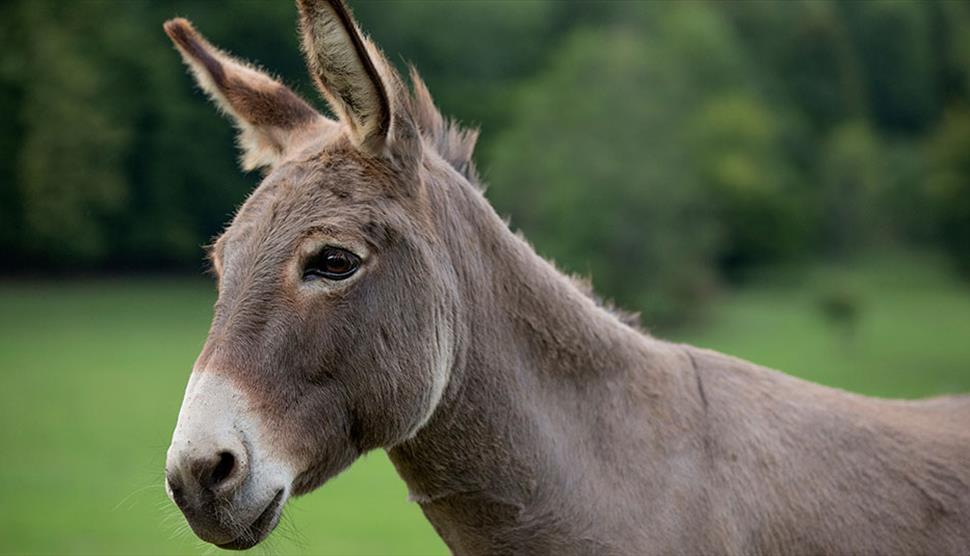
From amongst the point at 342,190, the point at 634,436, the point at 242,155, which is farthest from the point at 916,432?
the point at 242,155

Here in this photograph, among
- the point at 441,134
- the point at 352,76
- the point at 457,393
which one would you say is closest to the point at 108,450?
the point at 441,134

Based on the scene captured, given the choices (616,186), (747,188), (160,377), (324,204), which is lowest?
(324,204)

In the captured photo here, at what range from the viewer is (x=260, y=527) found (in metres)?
2.91

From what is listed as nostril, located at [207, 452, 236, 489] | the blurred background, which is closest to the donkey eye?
nostril, located at [207, 452, 236, 489]

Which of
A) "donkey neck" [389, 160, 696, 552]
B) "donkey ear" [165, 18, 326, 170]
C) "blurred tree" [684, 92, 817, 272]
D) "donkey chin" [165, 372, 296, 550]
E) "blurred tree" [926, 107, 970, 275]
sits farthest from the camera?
"blurred tree" [684, 92, 817, 272]

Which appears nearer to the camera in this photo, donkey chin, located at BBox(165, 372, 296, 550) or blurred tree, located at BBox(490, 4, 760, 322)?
donkey chin, located at BBox(165, 372, 296, 550)

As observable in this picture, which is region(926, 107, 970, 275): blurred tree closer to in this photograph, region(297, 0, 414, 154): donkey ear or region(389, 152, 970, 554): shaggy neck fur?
region(389, 152, 970, 554): shaggy neck fur

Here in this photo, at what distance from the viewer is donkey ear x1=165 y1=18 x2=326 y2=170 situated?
12.5 ft

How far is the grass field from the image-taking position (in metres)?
14.1

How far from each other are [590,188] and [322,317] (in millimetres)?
45366

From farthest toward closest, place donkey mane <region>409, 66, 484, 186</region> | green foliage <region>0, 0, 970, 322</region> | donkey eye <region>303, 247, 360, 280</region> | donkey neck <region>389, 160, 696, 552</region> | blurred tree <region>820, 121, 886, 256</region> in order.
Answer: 1. blurred tree <region>820, 121, 886, 256</region>
2. green foliage <region>0, 0, 970, 322</region>
3. donkey mane <region>409, 66, 484, 186</region>
4. donkey neck <region>389, 160, 696, 552</region>
5. donkey eye <region>303, 247, 360, 280</region>

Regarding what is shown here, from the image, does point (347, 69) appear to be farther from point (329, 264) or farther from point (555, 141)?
point (555, 141)

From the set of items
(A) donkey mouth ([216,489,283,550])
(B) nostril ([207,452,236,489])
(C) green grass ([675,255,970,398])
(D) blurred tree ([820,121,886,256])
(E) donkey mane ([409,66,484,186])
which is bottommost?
(A) donkey mouth ([216,489,283,550])

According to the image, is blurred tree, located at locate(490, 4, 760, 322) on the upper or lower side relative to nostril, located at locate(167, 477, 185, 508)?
upper
